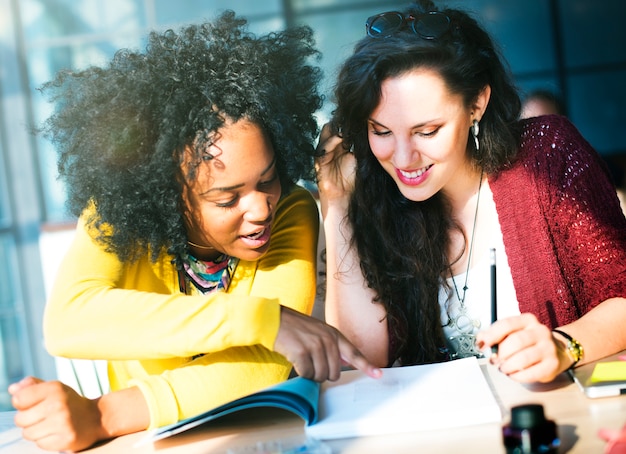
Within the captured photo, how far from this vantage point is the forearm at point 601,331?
117 centimetres

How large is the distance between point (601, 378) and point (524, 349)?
0.34 ft

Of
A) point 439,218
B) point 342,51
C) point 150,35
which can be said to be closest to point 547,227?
point 439,218

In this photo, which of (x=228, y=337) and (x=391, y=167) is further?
(x=391, y=167)

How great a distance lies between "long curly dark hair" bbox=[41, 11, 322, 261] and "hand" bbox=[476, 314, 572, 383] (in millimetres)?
453

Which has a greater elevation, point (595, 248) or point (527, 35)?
point (527, 35)

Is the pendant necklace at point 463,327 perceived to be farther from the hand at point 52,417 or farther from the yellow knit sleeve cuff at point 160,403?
the hand at point 52,417

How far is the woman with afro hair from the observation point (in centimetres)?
112

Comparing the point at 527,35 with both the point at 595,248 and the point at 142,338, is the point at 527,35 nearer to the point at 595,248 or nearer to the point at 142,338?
the point at 595,248

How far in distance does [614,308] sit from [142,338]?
750 mm

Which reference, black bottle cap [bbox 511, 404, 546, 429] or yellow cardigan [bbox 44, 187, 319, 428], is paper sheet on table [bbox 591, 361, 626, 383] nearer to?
black bottle cap [bbox 511, 404, 546, 429]

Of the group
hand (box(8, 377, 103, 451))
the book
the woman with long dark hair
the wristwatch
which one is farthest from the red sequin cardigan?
hand (box(8, 377, 103, 451))

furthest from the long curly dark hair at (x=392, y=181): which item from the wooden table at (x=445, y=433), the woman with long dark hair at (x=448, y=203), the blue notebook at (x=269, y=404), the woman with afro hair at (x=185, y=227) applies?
the blue notebook at (x=269, y=404)

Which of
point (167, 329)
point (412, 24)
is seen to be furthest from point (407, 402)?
point (412, 24)

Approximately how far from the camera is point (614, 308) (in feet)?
4.20
